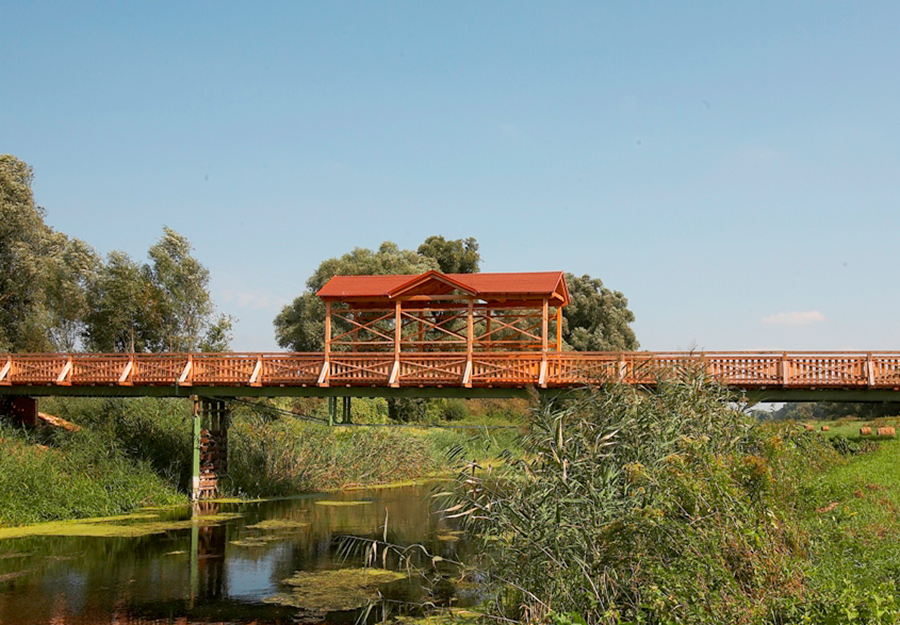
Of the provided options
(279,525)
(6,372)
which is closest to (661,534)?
(279,525)

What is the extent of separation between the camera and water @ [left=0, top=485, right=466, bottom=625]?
13.9 m

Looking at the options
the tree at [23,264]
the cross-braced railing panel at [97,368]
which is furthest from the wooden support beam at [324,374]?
the tree at [23,264]

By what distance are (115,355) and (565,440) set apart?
18.8 m

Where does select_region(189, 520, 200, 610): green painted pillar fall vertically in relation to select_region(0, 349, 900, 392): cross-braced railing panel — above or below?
below

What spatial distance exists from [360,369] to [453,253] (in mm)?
31094

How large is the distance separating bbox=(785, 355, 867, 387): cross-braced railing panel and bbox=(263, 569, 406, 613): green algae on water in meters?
10.5

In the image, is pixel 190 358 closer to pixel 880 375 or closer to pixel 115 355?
pixel 115 355

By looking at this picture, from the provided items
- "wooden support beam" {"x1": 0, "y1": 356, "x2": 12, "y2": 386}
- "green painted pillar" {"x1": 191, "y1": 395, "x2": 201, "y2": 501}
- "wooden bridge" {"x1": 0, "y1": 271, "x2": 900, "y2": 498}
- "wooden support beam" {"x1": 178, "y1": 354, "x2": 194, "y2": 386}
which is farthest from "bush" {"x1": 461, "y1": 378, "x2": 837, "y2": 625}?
"wooden support beam" {"x1": 0, "y1": 356, "x2": 12, "y2": 386}

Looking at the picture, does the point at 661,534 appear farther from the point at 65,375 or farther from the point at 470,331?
the point at 65,375

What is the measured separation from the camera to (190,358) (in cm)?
2552

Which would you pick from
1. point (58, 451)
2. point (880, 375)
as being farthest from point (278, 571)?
point (880, 375)

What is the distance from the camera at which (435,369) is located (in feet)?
76.2

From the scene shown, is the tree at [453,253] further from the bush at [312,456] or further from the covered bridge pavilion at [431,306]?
the covered bridge pavilion at [431,306]

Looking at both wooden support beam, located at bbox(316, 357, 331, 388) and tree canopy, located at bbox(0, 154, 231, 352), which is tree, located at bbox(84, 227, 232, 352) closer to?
tree canopy, located at bbox(0, 154, 231, 352)
